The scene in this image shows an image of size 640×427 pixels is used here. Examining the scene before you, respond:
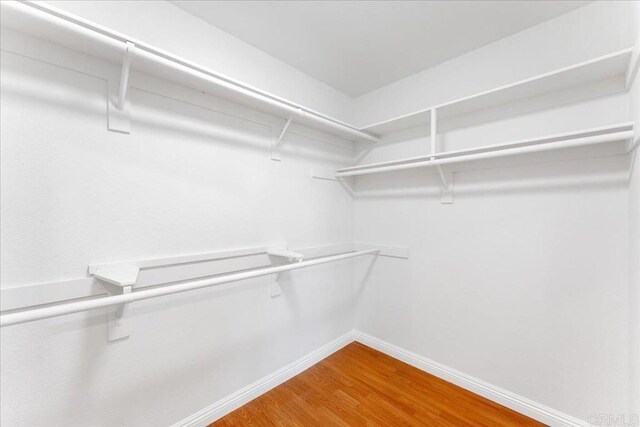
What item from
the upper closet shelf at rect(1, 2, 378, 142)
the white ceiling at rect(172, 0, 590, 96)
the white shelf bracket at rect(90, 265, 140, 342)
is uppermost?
the white ceiling at rect(172, 0, 590, 96)

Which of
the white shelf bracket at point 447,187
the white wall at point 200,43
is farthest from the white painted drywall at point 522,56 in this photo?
the white wall at point 200,43

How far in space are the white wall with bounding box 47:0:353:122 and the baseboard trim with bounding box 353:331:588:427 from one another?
7.28ft

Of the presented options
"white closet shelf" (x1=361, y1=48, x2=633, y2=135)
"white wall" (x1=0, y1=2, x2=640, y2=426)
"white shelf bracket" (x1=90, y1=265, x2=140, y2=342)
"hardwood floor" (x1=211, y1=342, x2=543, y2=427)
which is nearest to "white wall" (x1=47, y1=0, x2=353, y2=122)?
"white wall" (x1=0, y1=2, x2=640, y2=426)

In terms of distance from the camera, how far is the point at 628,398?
1334mm

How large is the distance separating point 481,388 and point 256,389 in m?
1.55

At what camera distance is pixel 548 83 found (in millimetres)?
1460

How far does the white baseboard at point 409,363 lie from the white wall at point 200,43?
2101 millimetres

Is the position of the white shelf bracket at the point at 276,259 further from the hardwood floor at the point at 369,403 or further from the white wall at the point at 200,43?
the white wall at the point at 200,43

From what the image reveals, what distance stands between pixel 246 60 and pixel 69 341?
1850mm

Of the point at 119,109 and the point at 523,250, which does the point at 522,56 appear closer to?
the point at 523,250

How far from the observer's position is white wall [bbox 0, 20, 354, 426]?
1059mm

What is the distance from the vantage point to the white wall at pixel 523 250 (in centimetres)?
140

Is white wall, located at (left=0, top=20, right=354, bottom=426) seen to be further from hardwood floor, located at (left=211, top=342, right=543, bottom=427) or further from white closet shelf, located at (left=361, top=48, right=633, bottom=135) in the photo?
white closet shelf, located at (left=361, top=48, right=633, bottom=135)

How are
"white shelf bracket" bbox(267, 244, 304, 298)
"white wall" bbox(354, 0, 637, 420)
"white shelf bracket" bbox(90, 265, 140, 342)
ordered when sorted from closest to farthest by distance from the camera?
"white shelf bracket" bbox(90, 265, 140, 342)
"white wall" bbox(354, 0, 637, 420)
"white shelf bracket" bbox(267, 244, 304, 298)
